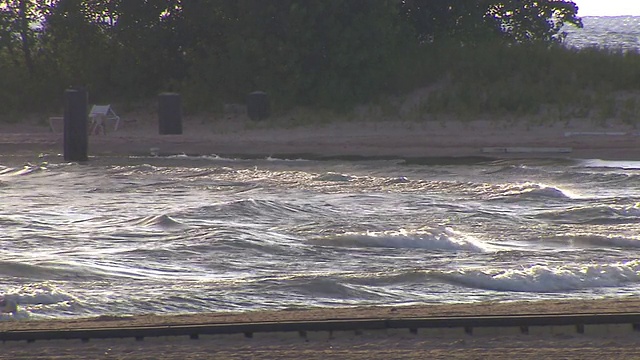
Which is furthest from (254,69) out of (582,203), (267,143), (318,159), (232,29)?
(582,203)

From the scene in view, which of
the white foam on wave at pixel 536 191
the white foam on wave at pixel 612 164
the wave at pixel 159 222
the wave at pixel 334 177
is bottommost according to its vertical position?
the wave at pixel 334 177

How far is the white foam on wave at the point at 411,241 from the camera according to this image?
11.4m

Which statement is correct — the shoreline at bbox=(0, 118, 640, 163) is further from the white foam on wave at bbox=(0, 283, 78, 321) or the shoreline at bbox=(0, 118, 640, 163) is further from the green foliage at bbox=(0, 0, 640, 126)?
the white foam on wave at bbox=(0, 283, 78, 321)

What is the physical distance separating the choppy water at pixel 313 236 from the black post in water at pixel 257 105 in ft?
22.9

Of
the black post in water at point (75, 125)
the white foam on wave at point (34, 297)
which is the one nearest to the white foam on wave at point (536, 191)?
the white foam on wave at point (34, 297)

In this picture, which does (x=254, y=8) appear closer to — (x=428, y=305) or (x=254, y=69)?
(x=254, y=69)

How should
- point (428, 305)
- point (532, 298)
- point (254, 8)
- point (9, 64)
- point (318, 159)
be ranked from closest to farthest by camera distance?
point (428, 305)
point (532, 298)
point (318, 159)
point (254, 8)
point (9, 64)

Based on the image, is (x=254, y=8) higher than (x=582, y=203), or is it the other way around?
(x=254, y=8)

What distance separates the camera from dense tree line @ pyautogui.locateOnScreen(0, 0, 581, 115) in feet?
89.5

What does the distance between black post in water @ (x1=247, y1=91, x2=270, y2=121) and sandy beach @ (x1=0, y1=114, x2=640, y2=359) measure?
34 cm

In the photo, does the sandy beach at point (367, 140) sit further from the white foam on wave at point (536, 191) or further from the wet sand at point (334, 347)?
the wet sand at point (334, 347)

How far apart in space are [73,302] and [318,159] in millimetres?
12879

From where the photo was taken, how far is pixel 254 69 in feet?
91.0

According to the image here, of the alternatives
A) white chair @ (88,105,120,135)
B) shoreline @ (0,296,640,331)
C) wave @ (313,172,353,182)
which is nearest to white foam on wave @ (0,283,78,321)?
shoreline @ (0,296,640,331)
